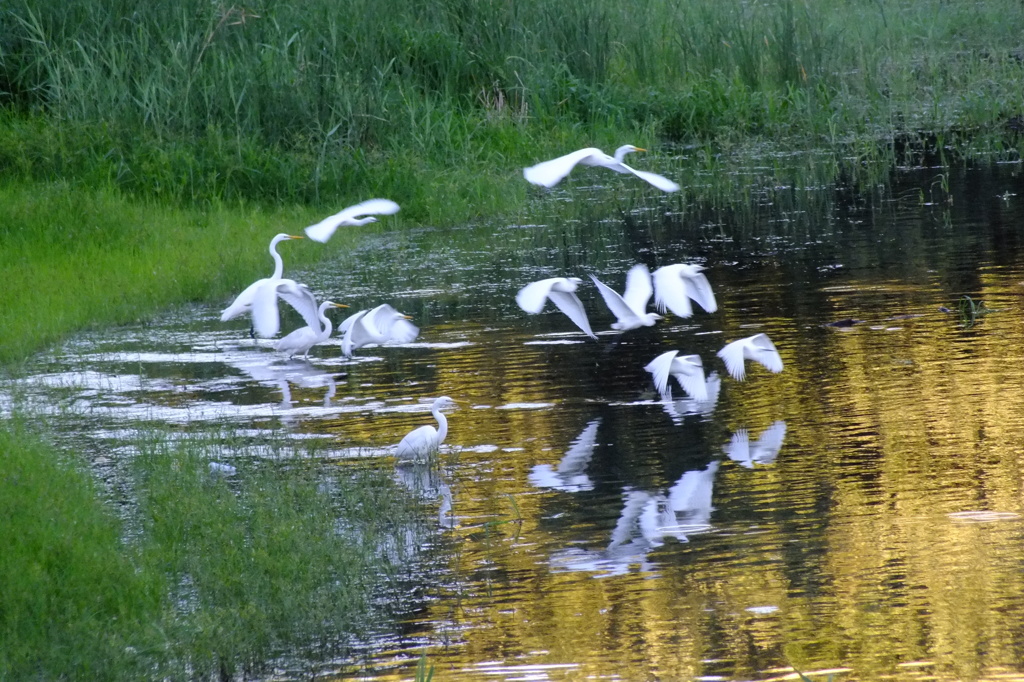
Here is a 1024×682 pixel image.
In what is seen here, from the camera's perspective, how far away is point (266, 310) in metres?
7.52

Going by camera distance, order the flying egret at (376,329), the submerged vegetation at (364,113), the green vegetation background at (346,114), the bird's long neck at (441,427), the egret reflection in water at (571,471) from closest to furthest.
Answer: the egret reflection in water at (571,471)
the bird's long neck at (441,427)
the flying egret at (376,329)
the green vegetation background at (346,114)
the submerged vegetation at (364,113)

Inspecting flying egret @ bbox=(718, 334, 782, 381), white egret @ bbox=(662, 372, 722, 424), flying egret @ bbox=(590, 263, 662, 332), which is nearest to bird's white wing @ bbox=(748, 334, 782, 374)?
flying egret @ bbox=(718, 334, 782, 381)

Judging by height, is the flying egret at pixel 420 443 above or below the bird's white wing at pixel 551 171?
below

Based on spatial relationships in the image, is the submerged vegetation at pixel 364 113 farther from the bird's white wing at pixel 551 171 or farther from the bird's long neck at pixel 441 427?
the bird's long neck at pixel 441 427

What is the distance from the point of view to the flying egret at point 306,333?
7.60 meters

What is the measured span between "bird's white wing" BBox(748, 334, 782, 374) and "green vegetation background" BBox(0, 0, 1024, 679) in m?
3.82

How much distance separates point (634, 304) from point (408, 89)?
678cm

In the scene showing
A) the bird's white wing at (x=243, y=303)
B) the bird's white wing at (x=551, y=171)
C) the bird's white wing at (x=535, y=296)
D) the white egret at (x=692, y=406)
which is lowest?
the white egret at (x=692, y=406)

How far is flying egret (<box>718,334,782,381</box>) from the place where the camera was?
6.91m

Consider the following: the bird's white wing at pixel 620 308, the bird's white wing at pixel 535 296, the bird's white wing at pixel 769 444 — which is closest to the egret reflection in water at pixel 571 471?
the bird's white wing at pixel 769 444

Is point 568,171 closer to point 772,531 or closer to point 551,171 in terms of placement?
point 551,171

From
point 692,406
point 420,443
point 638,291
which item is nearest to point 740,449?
point 692,406

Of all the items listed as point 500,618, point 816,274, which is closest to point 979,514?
point 500,618

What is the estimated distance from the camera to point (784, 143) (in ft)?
51.8
